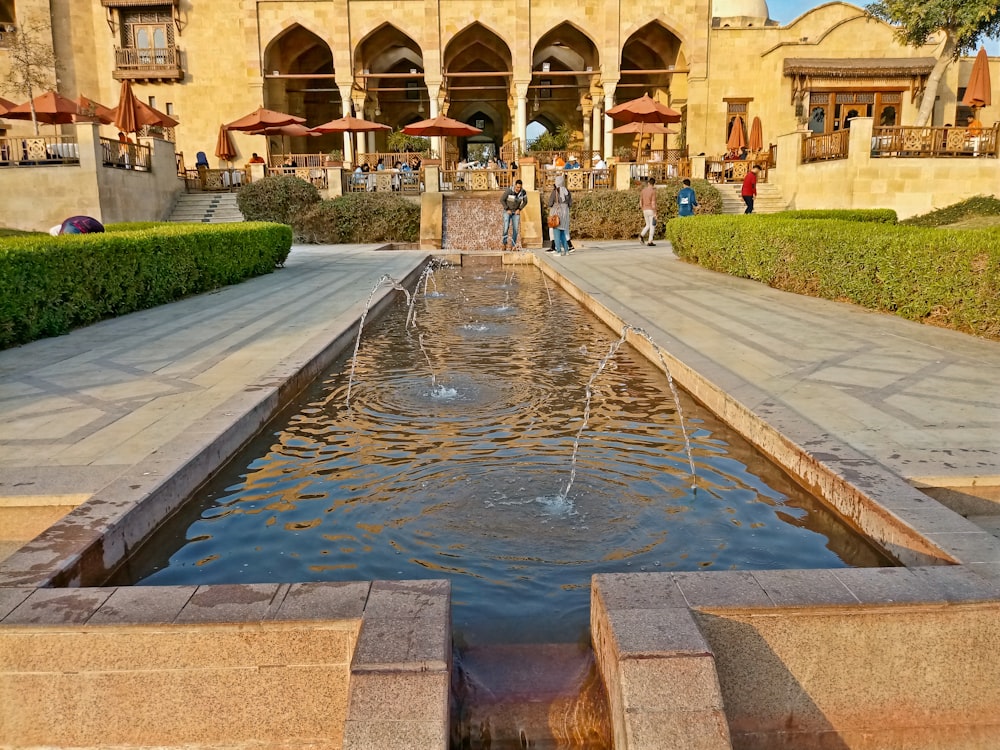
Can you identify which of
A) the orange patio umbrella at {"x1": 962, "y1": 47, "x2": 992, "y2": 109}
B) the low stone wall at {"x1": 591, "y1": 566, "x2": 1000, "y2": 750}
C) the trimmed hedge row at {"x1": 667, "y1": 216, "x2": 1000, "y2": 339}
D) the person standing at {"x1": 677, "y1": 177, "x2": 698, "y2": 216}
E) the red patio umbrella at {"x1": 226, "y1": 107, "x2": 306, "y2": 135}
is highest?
the orange patio umbrella at {"x1": 962, "y1": 47, "x2": 992, "y2": 109}

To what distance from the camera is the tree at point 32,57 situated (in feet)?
98.7

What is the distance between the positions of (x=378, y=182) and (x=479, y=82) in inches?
548

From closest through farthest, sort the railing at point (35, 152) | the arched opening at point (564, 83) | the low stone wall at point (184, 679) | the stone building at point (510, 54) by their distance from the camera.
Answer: the low stone wall at point (184, 679)
the railing at point (35, 152)
the stone building at point (510, 54)
the arched opening at point (564, 83)

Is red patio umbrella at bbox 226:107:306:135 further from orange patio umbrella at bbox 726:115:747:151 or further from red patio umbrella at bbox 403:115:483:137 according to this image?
orange patio umbrella at bbox 726:115:747:151

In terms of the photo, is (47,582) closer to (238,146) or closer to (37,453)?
(37,453)

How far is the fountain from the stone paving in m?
0.53

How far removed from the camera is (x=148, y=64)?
103ft

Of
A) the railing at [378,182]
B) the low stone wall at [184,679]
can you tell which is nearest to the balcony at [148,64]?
the railing at [378,182]

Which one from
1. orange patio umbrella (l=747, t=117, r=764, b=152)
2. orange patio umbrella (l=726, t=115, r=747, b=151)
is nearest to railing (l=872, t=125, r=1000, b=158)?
orange patio umbrella (l=747, t=117, r=764, b=152)

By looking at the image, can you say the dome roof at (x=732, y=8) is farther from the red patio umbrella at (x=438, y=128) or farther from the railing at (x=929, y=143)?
the railing at (x=929, y=143)

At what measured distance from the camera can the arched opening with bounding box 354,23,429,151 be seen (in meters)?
32.6

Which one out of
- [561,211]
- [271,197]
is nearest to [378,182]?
[271,197]

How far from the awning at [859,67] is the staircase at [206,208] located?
19443 mm

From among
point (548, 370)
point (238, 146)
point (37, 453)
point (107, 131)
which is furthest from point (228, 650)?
point (107, 131)
